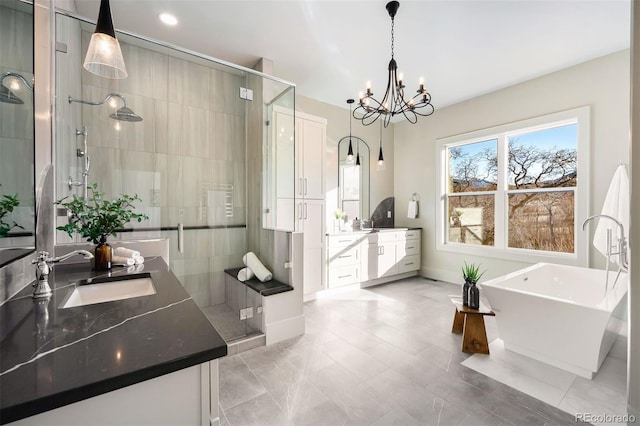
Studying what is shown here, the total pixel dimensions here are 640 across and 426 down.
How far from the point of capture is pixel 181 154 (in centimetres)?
279

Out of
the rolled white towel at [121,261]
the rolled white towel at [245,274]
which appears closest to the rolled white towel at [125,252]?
the rolled white towel at [121,261]

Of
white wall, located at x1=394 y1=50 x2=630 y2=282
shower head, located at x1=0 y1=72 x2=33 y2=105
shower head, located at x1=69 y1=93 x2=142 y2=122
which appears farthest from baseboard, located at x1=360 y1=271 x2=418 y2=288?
shower head, located at x1=0 y1=72 x2=33 y2=105

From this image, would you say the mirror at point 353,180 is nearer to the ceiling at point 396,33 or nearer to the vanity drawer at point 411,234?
the vanity drawer at point 411,234

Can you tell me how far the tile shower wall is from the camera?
2475mm

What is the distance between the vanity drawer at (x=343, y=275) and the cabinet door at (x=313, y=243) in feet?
0.67

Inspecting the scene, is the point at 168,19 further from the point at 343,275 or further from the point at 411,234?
the point at 411,234

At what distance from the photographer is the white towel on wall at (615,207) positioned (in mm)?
2781

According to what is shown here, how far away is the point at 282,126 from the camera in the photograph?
304 centimetres

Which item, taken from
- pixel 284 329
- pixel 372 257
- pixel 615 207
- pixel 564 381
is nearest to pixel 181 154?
pixel 284 329

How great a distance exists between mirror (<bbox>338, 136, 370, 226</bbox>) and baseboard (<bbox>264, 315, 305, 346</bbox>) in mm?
2298

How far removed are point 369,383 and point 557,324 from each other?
1459 mm

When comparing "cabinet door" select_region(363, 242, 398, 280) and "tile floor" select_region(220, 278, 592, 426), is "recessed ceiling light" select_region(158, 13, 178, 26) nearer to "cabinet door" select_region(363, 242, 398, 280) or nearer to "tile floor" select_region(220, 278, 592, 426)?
"tile floor" select_region(220, 278, 592, 426)

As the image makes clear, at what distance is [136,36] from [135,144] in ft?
2.94

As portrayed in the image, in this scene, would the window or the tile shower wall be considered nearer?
the tile shower wall
